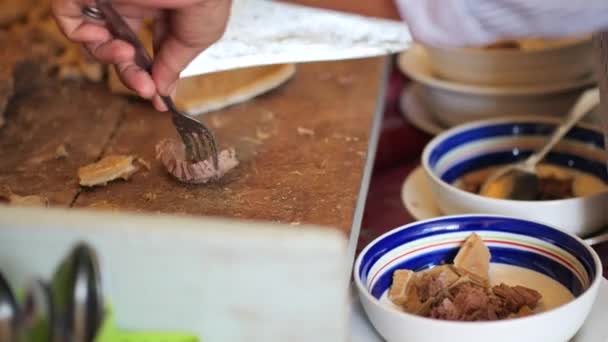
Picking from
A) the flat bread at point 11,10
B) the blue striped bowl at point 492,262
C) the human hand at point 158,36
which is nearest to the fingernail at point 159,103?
the human hand at point 158,36

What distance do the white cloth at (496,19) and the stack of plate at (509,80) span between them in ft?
1.20

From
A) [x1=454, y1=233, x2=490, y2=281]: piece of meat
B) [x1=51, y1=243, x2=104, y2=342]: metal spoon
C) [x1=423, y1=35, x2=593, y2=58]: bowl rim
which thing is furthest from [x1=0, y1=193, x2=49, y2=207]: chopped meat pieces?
[x1=423, y1=35, x2=593, y2=58]: bowl rim

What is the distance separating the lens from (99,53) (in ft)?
2.42

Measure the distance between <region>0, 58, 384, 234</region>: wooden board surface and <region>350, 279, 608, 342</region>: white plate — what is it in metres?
0.08

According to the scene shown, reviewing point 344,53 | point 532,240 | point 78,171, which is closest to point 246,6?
point 344,53

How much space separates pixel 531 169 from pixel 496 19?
0.92ft

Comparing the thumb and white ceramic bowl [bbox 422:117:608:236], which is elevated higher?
the thumb

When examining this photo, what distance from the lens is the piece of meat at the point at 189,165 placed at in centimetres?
78

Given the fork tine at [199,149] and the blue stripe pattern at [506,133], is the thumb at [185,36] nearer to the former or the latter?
the fork tine at [199,149]

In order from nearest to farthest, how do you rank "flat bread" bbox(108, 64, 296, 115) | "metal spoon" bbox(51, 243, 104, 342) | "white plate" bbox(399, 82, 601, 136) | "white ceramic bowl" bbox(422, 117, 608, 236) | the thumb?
"metal spoon" bbox(51, 243, 104, 342)
the thumb
"white ceramic bowl" bbox(422, 117, 608, 236)
"flat bread" bbox(108, 64, 296, 115)
"white plate" bbox(399, 82, 601, 136)

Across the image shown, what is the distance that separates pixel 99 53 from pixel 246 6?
0.19 m

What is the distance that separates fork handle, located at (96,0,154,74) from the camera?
2.37ft

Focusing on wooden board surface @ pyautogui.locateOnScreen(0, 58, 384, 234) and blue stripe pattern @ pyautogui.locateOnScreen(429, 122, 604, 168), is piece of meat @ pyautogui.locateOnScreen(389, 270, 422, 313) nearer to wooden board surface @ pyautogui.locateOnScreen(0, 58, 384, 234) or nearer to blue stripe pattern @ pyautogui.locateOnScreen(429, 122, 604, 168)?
wooden board surface @ pyautogui.locateOnScreen(0, 58, 384, 234)

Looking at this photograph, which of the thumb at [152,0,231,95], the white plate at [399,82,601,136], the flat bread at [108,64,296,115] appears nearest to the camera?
the thumb at [152,0,231,95]
